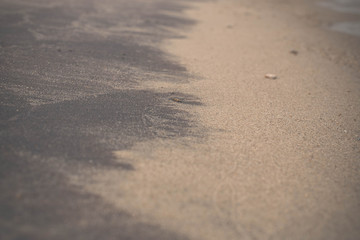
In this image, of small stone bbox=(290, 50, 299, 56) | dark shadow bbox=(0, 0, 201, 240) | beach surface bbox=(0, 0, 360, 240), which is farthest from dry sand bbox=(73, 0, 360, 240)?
small stone bbox=(290, 50, 299, 56)

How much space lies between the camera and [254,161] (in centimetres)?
193

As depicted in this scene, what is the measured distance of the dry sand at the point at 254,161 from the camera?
59.9 inches

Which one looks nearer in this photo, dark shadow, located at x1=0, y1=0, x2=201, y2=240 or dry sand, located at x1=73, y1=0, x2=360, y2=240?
dark shadow, located at x1=0, y1=0, x2=201, y2=240

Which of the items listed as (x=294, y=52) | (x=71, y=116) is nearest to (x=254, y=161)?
(x=71, y=116)

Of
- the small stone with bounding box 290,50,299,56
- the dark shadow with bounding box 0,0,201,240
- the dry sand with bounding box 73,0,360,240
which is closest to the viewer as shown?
the dark shadow with bounding box 0,0,201,240

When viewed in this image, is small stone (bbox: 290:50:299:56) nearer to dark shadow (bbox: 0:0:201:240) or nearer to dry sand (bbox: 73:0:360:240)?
dry sand (bbox: 73:0:360:240)

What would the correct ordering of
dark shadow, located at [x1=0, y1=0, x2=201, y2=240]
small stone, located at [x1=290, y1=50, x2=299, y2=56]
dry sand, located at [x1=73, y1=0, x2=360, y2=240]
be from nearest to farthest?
1. dark shadow, located at [x1=0, y1=0, x2=201, y2=240]
2. dry sand, located at [x1=73, y1=0, x2=360, y2=240]
3. small stone, located at [x1=290, y1=50, x2=299, y2=56]

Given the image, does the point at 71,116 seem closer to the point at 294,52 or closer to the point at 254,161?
the point at 254,161

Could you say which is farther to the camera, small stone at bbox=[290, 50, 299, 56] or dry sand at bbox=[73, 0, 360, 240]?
small stone at bbox=[290, 50, 299, 56]

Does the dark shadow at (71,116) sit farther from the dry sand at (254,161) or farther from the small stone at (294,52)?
the small stone at (294,52)

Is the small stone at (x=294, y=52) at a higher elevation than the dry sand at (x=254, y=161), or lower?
higher

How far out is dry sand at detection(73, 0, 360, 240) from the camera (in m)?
1.52

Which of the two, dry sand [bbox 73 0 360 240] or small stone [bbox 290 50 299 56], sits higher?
small stone [bbox 290 50 299 56]

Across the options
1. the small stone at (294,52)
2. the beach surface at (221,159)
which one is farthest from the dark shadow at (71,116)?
the small stone at (294,52)
